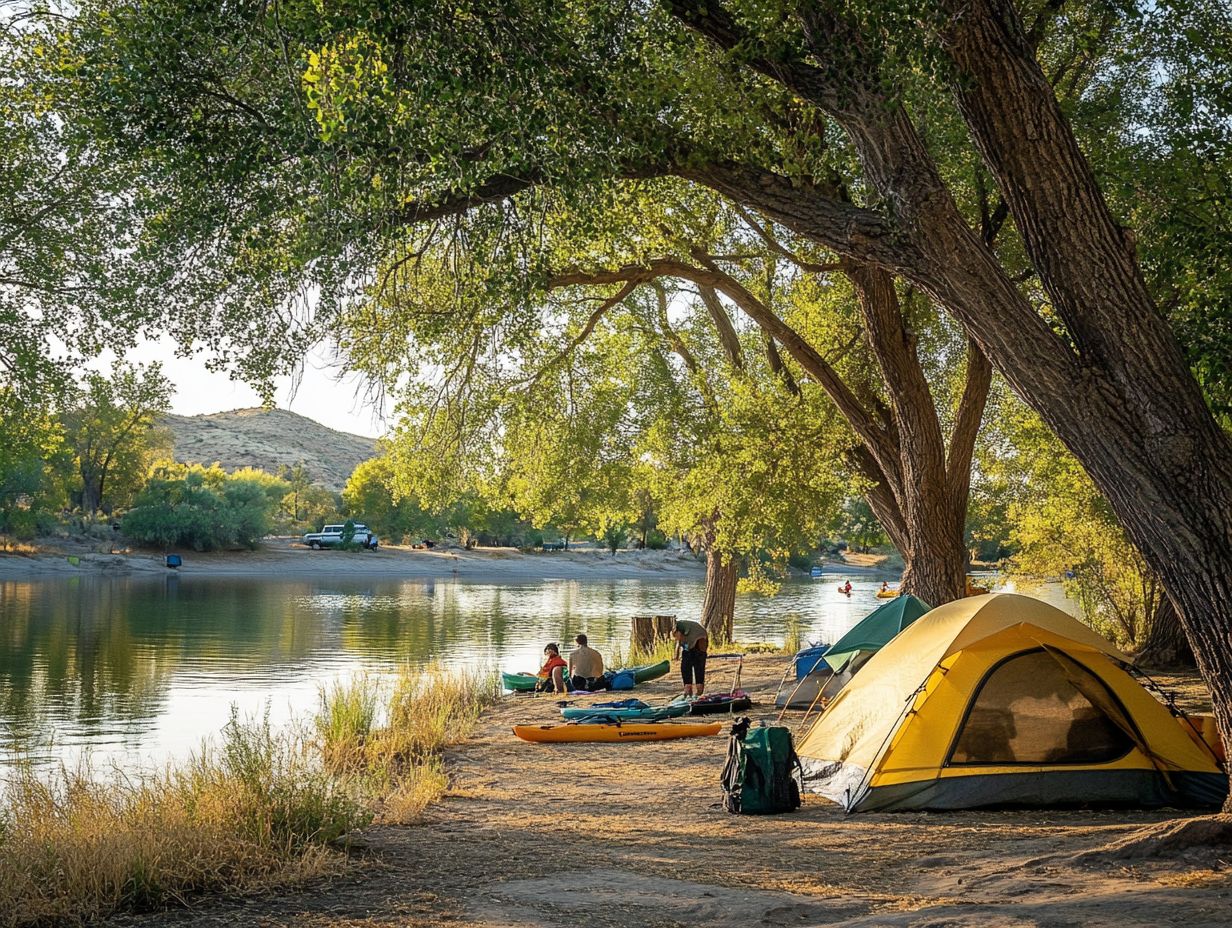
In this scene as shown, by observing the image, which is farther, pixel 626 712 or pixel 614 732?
pixel 626 712

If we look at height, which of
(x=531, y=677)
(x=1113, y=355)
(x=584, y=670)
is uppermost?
(x=1113, y=355)

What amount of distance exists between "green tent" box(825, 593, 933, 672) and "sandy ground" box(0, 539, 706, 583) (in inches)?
1920

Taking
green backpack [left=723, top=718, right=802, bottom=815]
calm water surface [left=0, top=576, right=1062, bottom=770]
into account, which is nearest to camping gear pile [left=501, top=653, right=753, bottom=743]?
calm water surface [left=0, top=576, right=1062, bottom=770]

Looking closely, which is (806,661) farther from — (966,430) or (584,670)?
(584,670)

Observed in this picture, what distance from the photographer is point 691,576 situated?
7694 cm

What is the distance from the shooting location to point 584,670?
18062 millimetres

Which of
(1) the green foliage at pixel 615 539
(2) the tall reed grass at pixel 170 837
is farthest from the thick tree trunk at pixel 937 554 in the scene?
(1) the green foliage at pixel 615 539

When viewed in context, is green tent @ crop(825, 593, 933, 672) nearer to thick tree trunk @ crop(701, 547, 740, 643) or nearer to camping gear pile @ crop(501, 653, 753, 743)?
camping gear pile @ crop(501, 653, 753, 743)

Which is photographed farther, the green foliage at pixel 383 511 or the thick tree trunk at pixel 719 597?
the green foliage at pixel 383 511

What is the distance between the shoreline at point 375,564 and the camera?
55.6m

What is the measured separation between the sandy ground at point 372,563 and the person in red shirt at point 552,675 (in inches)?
1665

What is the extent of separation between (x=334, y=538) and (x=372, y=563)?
3313 mm

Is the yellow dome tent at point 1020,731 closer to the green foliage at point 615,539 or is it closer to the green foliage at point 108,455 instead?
the green foliage at point 108,455

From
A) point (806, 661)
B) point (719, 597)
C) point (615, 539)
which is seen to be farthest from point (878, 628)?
point (615, 539)
